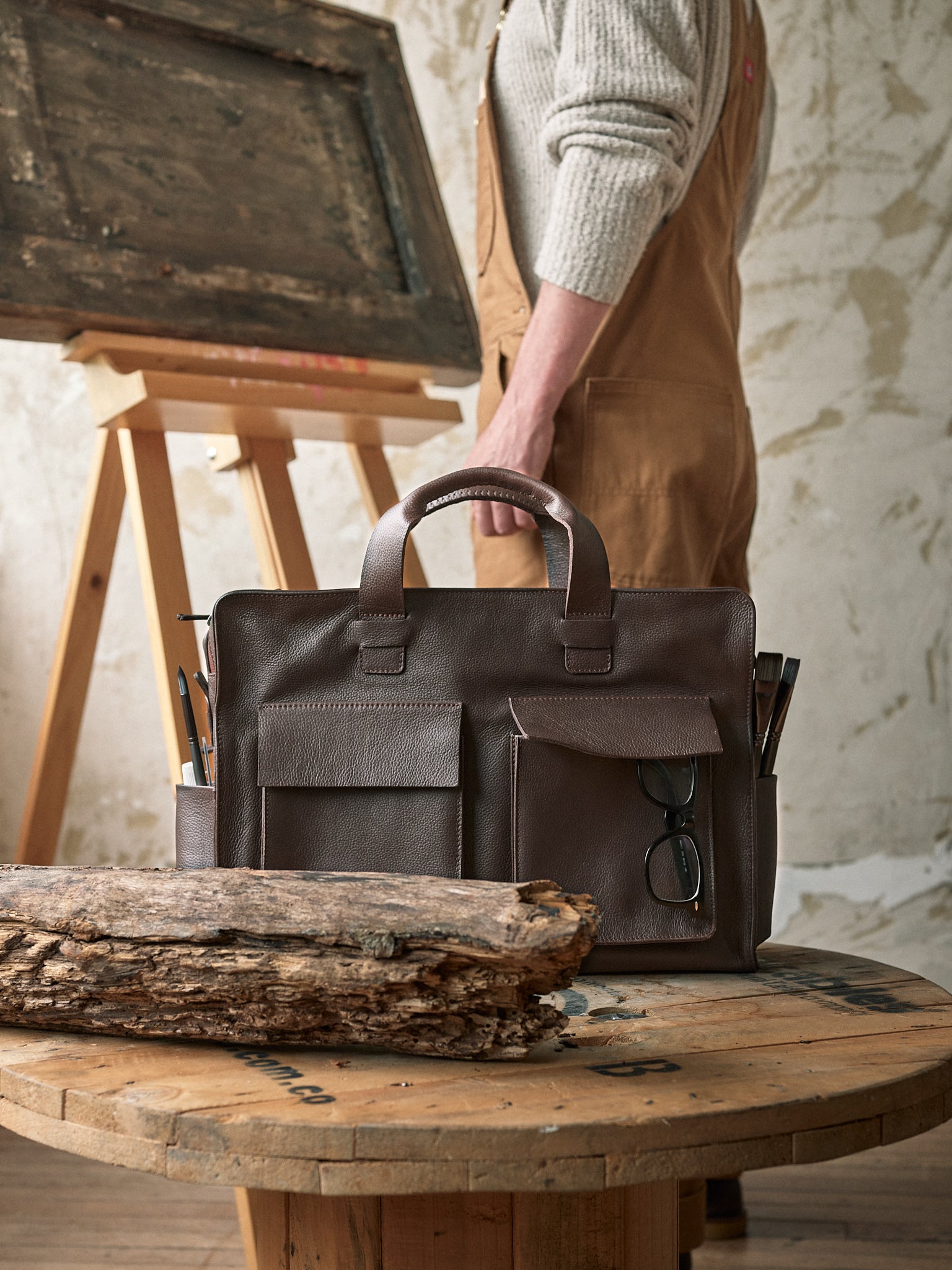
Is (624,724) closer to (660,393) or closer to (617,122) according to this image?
(660,393)

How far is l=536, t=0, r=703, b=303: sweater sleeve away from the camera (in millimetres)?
1127

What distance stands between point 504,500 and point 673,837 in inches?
11.3

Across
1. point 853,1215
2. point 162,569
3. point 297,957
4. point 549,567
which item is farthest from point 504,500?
point 853,1215

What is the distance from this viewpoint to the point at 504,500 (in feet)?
3.02

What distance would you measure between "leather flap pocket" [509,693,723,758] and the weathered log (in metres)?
0.19

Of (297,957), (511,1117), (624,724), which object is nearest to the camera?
(511,1117)

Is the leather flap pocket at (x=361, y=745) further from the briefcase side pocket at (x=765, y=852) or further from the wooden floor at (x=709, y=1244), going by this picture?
the wooden floor at (x=709, y=1244)

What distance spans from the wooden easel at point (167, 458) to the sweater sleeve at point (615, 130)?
16.3 inches

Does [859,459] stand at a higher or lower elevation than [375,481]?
higher

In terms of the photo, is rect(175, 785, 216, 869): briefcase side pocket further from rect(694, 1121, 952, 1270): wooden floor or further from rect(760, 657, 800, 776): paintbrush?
rect(694, 1121, 952, 1270): wooden floor

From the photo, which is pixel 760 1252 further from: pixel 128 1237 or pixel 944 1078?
pixel 944 1078

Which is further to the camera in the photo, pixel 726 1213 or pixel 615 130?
pixel 726 1213

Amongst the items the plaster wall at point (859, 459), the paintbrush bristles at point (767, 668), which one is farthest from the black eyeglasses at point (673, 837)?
the plaster wall at point (859, 459)

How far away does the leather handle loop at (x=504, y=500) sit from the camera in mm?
883
